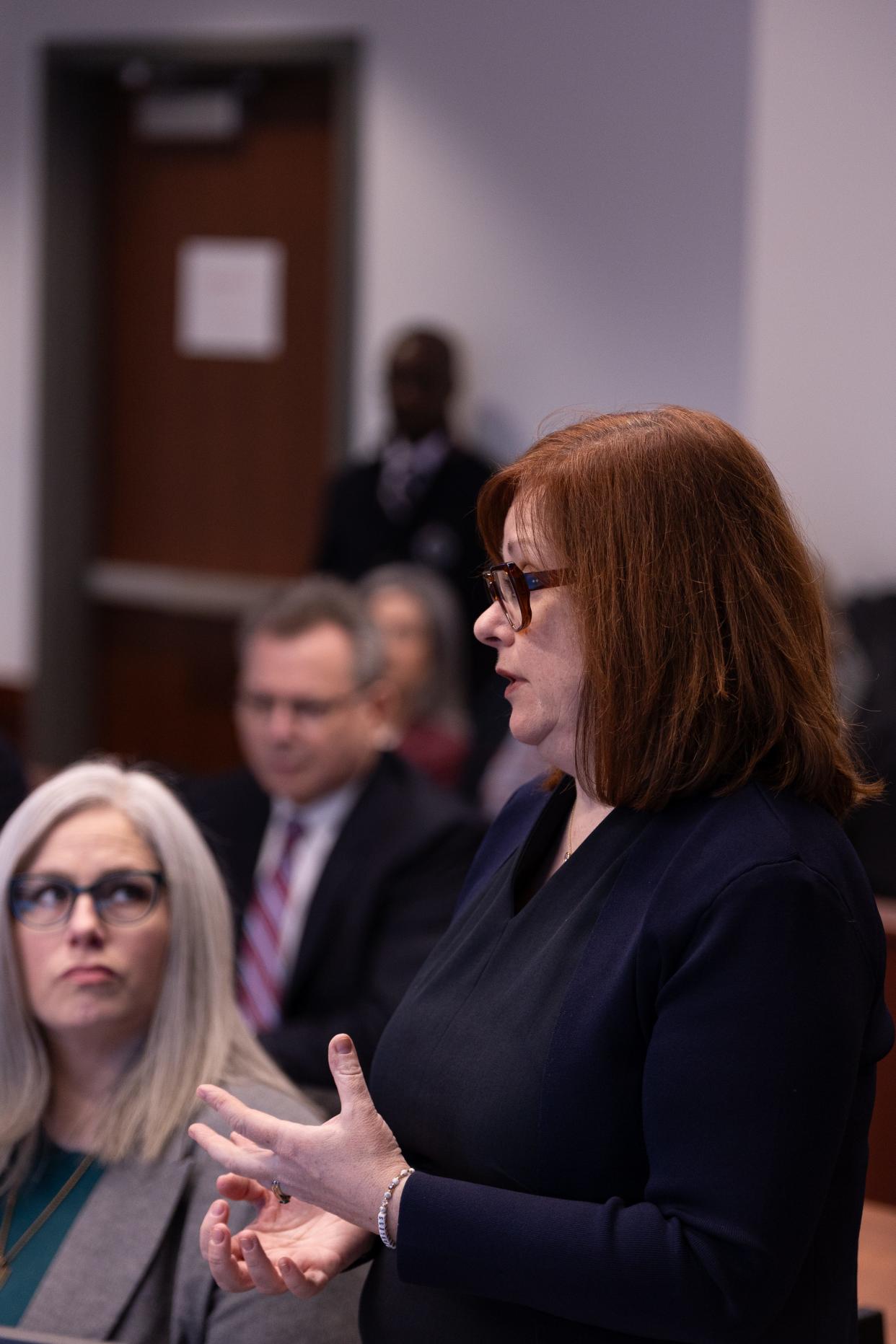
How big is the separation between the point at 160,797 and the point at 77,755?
4345 mm

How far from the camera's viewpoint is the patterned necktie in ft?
8.67

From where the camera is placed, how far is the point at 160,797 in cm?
188

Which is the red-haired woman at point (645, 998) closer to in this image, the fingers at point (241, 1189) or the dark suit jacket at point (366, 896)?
the fingers at point (241, 1189)

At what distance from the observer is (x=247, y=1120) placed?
4.05 ft

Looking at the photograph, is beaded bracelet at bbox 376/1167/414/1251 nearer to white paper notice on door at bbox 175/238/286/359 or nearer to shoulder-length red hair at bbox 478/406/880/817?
shoulder-length red hair at bbox 478/406/880/817

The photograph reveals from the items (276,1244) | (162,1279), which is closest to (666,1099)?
(276,1244)

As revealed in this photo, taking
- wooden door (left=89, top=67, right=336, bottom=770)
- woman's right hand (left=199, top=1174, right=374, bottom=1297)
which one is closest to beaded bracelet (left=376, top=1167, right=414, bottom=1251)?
woman's right hand (left=199, top=1174, right=374, bottom=1297)

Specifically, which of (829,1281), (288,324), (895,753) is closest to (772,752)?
(829,1281)

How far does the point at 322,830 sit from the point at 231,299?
10.6 feet

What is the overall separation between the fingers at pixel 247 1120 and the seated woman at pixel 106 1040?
19.1 inches

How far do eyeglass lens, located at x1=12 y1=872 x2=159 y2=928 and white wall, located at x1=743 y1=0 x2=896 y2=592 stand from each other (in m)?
2.13

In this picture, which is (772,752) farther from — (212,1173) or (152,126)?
(152,126)

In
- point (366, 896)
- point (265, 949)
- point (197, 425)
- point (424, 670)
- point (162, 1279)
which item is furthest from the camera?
point (197, 425)

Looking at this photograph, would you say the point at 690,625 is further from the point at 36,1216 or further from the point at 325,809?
the point at 325,809
